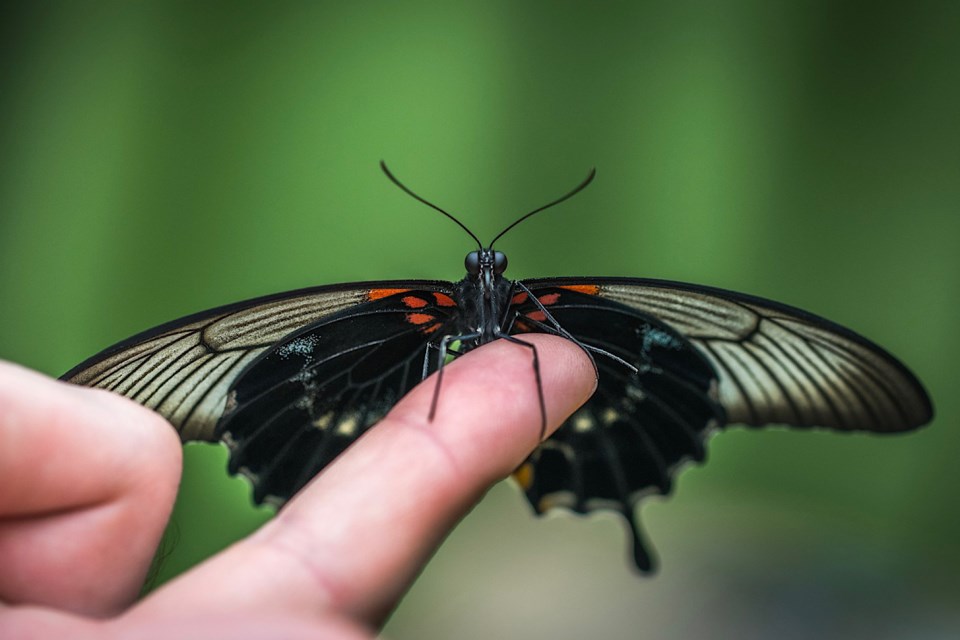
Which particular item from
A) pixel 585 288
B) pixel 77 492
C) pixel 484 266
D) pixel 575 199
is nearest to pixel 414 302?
pixel 484 266

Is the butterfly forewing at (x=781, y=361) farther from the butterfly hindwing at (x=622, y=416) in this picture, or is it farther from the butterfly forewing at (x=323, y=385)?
the butterfly forewing at (x=323, y=385)

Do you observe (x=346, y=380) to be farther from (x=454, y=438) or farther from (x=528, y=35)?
(x=528, y=35)

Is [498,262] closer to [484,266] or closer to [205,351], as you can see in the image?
[484,266]

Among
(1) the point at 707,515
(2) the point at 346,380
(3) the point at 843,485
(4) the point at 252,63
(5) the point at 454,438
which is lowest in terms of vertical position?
(1) the point at 707,515

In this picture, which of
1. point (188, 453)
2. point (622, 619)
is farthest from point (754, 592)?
point (188, 453)

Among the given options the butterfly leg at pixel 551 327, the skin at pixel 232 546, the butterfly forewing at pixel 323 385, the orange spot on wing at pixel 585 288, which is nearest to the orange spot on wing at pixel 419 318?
the butterfly forewing at pixel 323 385
